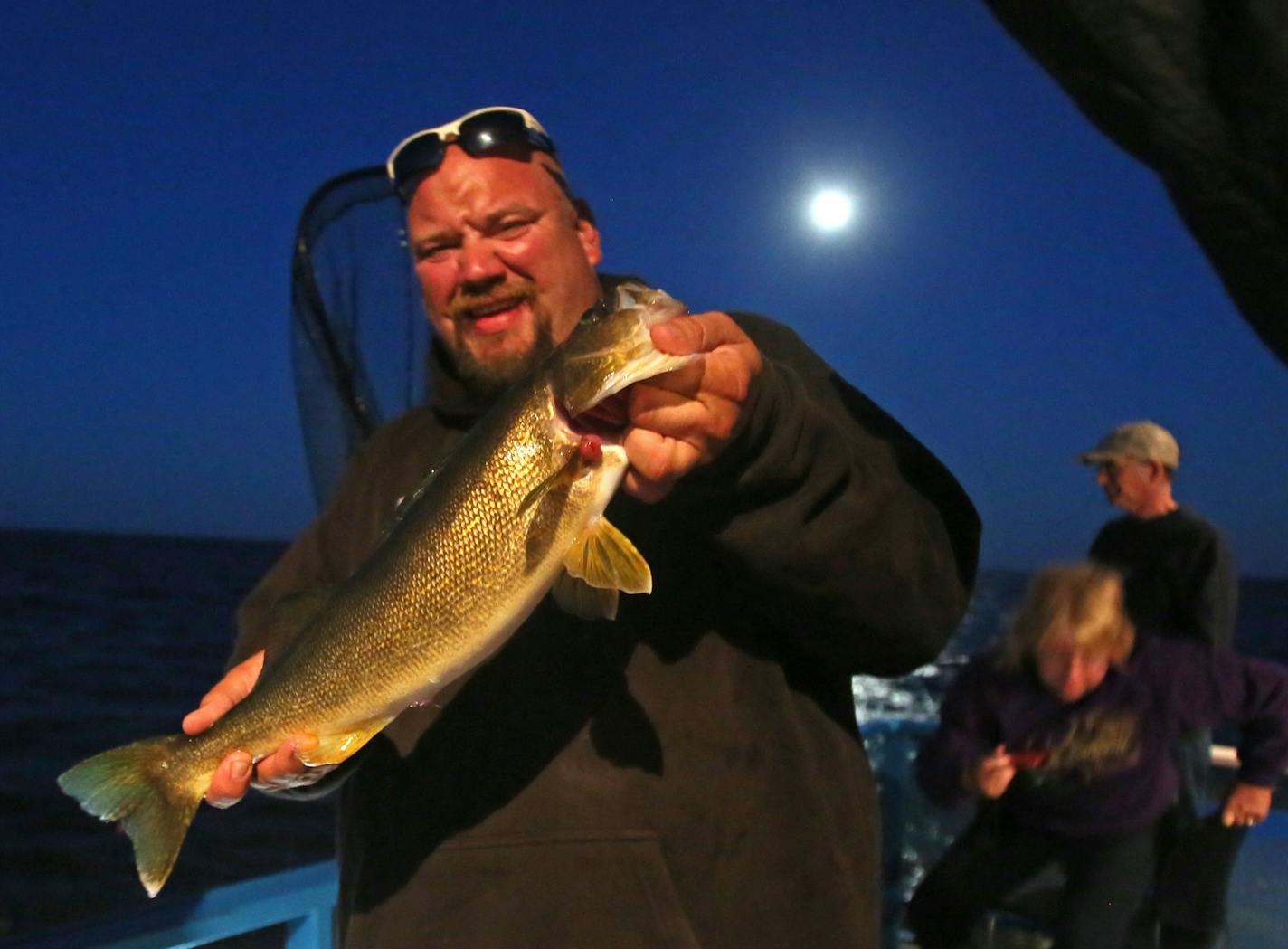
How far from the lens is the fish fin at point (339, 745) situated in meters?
2.35

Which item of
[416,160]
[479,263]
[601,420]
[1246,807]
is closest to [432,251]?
[479,263]

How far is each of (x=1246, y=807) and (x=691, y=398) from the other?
3994 millimetres

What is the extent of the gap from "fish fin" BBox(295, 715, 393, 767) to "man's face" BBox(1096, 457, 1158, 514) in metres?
4.89

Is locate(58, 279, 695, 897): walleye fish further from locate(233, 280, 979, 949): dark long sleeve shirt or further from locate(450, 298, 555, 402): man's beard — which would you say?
locate(450, 298, 555, 402): man's beard

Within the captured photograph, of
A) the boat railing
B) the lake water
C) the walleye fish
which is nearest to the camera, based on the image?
the walleye fish

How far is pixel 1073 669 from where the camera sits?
447cm

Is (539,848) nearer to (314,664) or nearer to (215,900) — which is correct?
(314,664)

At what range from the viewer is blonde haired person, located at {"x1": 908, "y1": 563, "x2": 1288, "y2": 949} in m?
4.35

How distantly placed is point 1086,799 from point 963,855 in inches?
24.4

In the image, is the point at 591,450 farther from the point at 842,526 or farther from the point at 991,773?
the point at 991,773

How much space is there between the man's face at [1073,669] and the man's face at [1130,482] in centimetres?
169

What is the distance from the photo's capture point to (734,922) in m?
2.17

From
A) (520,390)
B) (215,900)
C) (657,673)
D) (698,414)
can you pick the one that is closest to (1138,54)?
(698,414)

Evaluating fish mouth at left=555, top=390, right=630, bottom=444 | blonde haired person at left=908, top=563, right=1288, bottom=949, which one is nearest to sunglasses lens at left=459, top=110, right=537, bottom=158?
fish mouth at left=555, top=390, right=630, bottom=444
